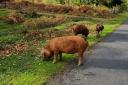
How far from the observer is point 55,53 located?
1509cm

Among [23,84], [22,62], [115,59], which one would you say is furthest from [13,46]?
[23,84]

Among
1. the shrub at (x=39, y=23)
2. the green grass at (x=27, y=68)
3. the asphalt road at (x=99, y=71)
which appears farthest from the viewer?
the shrub at (x=39, y=23)

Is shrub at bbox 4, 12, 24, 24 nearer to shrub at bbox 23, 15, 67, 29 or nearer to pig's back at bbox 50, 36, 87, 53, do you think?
shrub at bbox 23, 15, 67, 29

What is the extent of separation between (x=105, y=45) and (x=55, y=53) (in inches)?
300

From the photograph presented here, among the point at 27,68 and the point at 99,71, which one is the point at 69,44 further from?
the point at 27,68

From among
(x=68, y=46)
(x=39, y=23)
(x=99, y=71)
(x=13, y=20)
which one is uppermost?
(x=68, y=46)

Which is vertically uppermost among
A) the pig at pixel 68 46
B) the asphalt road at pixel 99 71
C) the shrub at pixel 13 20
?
the pig at pixel 68 46

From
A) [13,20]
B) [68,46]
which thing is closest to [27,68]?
[68,46]

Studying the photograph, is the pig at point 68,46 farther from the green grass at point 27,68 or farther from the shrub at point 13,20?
the shrub at point 13,20

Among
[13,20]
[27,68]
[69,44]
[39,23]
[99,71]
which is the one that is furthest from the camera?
[13,20]

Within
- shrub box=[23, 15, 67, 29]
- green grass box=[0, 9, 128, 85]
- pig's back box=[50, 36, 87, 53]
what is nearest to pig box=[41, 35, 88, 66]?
pig's back box=[50, 36, 87, 53]

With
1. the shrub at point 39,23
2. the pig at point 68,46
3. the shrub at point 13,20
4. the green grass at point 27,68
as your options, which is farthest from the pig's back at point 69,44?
the shrub at point 13,20

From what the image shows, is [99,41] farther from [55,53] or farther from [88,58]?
[55,53]

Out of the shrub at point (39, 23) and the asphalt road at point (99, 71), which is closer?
the asphalt road at point (99, 71)
